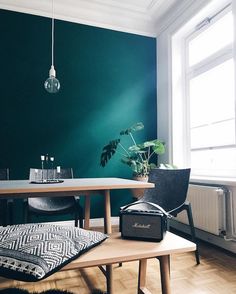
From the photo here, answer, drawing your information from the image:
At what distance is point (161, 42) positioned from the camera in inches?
155

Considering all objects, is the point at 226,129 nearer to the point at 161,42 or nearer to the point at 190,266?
the point at 190,266

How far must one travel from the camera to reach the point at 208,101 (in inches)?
125

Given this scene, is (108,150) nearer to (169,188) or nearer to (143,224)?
(169,188)

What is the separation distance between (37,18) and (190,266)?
11.6ft

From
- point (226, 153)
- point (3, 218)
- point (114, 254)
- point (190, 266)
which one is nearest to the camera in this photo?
point (114, 254)

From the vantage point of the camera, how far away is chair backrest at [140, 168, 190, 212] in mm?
2232

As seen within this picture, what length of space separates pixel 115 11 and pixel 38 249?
3.72m

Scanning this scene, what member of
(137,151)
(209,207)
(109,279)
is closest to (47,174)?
(137,151)

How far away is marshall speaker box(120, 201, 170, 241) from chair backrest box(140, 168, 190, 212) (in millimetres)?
1083

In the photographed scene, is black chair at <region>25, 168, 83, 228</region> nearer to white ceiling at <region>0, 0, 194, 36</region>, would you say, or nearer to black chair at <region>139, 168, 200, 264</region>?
black chair at <region>139, 168, 200, 264</region>

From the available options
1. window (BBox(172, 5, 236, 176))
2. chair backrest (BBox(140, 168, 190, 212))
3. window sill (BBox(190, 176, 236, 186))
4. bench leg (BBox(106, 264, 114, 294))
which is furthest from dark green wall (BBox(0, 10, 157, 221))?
bench leg (BBox(106, 264, 114, 294))

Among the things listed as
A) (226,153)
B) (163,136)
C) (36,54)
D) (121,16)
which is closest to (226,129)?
(226,153)

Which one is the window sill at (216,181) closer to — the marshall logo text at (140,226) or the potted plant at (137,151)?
the potted plant at (137,151)

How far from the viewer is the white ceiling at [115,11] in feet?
11.3
